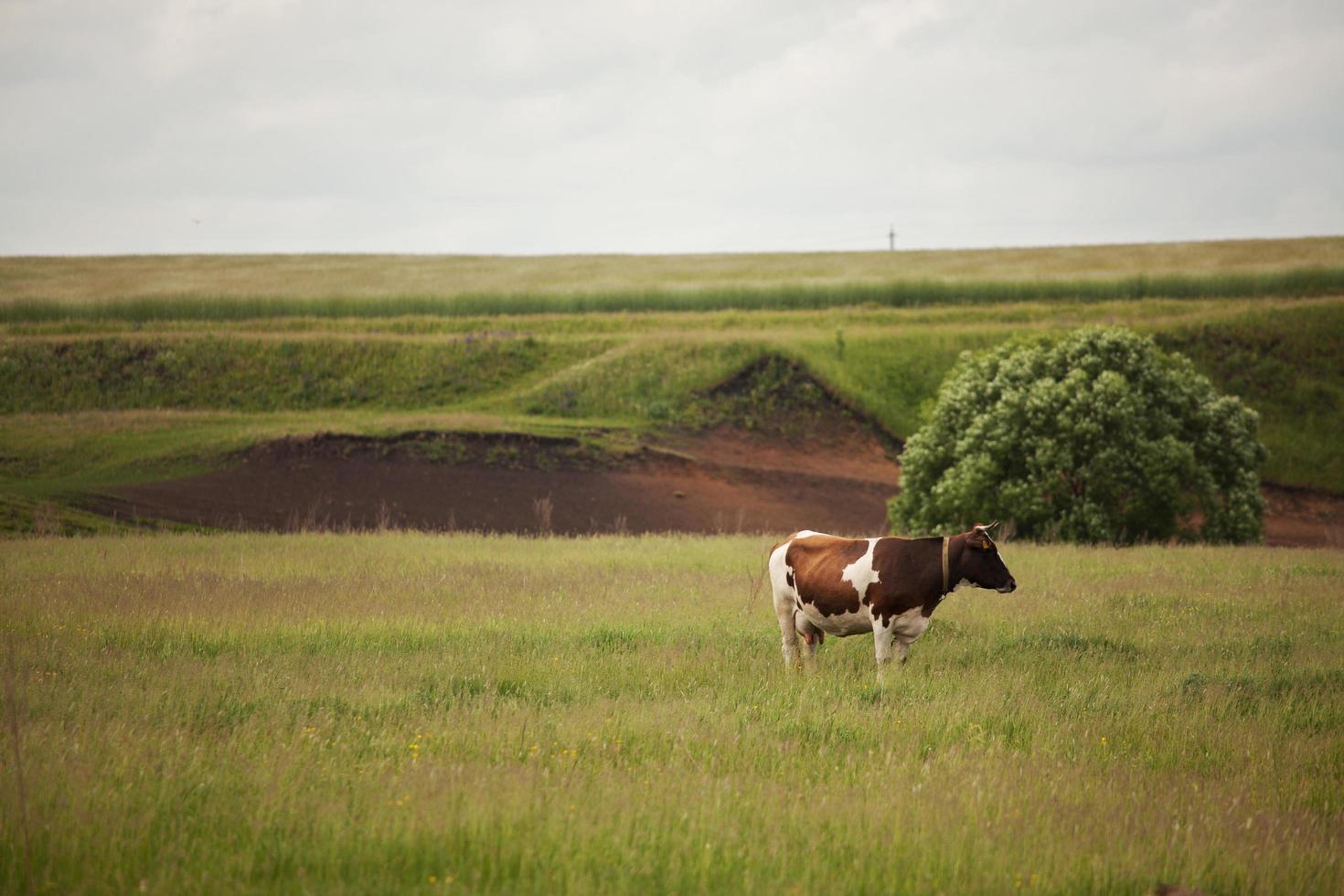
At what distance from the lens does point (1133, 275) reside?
59594mm

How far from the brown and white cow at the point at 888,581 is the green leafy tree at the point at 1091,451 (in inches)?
632

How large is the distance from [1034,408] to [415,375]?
27392 millimetres

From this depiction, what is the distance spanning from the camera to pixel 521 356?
49312mm

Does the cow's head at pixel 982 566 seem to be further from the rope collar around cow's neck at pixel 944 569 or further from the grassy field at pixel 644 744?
the grassy field at pixel 644 744

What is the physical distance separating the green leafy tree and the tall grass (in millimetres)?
28919

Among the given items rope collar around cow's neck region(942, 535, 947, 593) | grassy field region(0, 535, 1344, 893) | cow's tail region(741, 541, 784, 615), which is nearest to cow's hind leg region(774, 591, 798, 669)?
grassy field region(0, 535, 1344, 893)

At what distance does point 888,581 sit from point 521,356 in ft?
127

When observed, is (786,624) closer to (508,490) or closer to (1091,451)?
(1091,451)

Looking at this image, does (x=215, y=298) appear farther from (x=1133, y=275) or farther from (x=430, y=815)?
(x=430, y=815)

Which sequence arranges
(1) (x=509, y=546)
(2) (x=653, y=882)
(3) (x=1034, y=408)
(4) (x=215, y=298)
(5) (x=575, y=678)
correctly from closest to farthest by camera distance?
(2) (x=653, y=882) → (5) (x=575, y=678) → (1) (x=509, y=546) → (3) (x=1034, y=408) → (4) (x=215, y=298)

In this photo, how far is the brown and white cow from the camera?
12.2m

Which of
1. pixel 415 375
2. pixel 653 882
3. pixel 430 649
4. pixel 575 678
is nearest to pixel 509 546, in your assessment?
pixel 430 649

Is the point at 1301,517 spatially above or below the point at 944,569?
below

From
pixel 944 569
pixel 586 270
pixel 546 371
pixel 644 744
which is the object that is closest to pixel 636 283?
pixel 586 270
